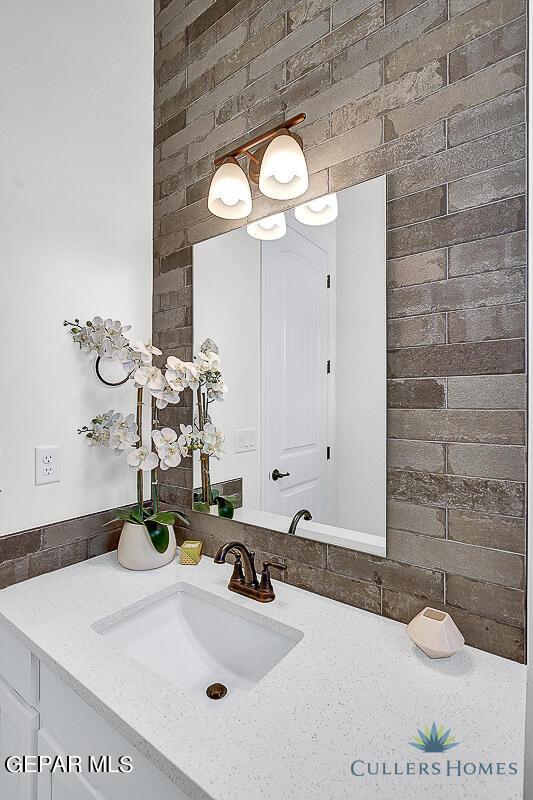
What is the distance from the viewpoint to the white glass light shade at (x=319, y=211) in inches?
46.4

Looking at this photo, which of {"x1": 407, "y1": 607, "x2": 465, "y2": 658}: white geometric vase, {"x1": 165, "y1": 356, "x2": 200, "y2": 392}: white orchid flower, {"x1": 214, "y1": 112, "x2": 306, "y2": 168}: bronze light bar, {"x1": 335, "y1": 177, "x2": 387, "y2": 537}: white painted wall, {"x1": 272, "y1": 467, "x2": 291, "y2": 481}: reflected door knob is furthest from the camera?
{"x1": 165, "y1": 356, "x2": 200, "y2": 392}: white orchid flower

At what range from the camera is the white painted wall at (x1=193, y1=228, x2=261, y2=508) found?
4.50 ft

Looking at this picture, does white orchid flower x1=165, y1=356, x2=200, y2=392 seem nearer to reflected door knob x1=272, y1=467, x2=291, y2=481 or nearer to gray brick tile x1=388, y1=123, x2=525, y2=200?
reflected door knob x1=272, y1=467, x2=291, y2=481

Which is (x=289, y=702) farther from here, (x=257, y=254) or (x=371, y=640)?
(x=257, y=254)

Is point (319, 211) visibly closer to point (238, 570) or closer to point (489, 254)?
point (489, 254)

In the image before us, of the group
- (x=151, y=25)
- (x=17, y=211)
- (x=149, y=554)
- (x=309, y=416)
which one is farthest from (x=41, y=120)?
(x=149, y=554)

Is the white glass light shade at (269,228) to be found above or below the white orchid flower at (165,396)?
above

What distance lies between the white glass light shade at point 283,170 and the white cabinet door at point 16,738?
1438 millimetres

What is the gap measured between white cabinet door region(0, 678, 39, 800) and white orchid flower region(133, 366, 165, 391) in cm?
85

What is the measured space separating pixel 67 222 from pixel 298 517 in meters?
1.17

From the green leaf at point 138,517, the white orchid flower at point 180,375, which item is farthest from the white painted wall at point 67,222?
the white orchid flower at point 180,375

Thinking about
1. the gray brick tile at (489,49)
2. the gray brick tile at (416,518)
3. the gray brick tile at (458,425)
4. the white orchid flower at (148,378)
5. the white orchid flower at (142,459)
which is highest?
the gray brick tile at (489,49)

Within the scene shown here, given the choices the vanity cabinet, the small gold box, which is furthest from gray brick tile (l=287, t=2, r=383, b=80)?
the vanity cabinet

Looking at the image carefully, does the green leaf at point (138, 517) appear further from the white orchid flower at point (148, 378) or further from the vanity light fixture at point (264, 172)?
the vanity light fixture at point (264, 172)
